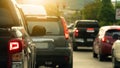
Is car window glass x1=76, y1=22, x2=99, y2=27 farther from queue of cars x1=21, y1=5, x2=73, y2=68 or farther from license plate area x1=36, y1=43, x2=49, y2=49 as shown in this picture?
license plate area x1=36, y1=43, x2=49, y2=49

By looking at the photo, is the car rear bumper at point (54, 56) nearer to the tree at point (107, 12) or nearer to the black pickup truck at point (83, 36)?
the black pickup truck at point (83, 36)

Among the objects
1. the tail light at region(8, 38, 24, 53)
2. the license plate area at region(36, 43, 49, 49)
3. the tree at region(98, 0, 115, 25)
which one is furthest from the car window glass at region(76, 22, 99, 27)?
the tree at region(98, 0, 115, 25)

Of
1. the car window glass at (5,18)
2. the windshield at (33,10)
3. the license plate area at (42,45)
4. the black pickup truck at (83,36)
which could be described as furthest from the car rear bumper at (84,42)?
the car window glass at (5,18)

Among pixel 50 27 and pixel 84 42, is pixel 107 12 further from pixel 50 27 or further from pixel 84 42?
pixel 50 27

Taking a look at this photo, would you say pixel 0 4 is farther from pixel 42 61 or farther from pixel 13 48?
pixel 42 61

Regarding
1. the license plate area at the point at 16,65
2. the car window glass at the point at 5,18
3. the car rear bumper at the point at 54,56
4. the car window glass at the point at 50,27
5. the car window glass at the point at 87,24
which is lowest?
the car window glass at the point at 87,24

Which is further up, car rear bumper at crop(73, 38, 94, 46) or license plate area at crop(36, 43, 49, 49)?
license plate area at crop(36, 43, 49, 49)

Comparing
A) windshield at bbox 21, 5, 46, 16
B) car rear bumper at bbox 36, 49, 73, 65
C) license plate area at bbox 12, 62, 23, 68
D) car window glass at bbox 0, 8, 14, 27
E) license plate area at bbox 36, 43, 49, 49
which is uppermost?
car window glass at bbox 0, 8, 14, 27

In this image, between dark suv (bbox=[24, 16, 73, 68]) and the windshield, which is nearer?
dark suv (bbox=[24, 16, 73, 68])

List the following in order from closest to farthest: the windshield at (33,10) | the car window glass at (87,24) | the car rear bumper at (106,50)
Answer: the car rear bumper at (106,50)
the windshield at (33,10)
the car window glass at (87,24)

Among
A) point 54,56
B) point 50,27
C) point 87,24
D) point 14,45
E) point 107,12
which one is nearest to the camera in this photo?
point 14,45

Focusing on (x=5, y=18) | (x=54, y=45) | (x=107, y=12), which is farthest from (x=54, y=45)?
(x=107, y=12)

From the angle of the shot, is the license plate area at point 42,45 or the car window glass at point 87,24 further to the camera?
the car window glass at point 87,24

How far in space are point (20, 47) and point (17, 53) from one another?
0.26 ft
